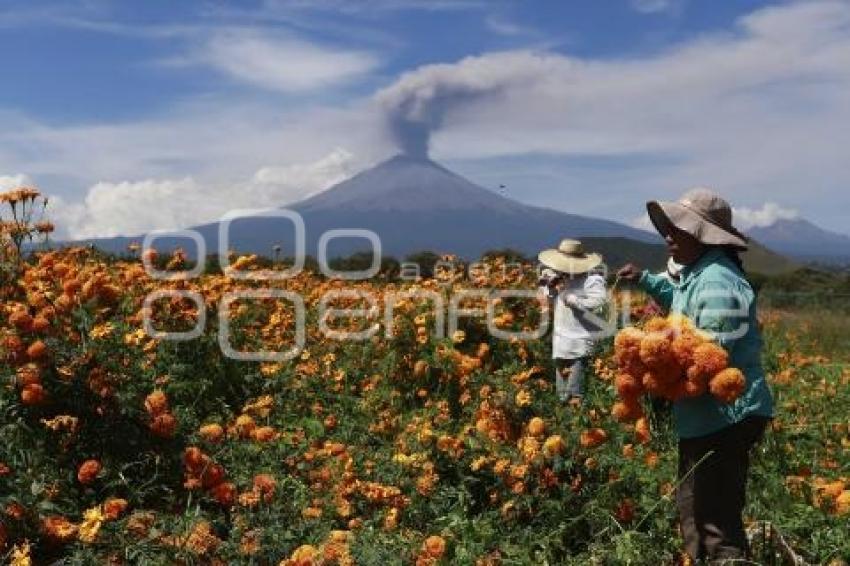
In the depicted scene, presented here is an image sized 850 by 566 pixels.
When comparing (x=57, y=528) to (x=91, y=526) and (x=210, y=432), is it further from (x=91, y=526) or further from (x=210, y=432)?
(x=210, y=432)

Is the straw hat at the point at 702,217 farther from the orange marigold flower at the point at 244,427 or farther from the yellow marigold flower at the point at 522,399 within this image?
the orange marigold flower at the point at 244,427

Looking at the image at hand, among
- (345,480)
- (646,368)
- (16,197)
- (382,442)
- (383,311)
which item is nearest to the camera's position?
(646,368)

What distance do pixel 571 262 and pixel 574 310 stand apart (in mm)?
392

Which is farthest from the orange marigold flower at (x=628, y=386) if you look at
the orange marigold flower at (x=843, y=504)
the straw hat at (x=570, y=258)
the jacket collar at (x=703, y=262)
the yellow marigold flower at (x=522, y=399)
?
the straw hat at (x=570, y=258)

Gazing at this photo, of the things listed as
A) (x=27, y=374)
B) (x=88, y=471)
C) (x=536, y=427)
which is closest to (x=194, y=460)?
(x=88, y=471)

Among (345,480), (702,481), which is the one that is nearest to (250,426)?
(345,480)

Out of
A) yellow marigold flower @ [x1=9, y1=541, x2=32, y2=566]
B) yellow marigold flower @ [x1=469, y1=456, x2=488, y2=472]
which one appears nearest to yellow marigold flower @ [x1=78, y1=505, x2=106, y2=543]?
yellow marigold flower @ [x1=9, y1=541, x2=32, y2=566]

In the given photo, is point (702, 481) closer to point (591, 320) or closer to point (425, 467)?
point (425, 467)

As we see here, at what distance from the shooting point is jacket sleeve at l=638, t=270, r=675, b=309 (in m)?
4.02

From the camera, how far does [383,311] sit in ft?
23.6

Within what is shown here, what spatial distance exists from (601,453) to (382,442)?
1.37 m

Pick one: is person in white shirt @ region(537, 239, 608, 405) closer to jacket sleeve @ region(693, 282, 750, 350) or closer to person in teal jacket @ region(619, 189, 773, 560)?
person in teal jacket @ region(619, 189, 773, 560)

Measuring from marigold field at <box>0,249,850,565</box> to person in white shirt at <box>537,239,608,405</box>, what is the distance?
0.78 metres

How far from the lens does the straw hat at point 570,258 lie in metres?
6.66
